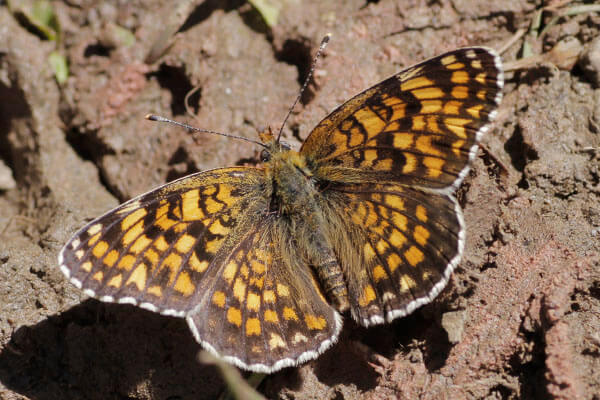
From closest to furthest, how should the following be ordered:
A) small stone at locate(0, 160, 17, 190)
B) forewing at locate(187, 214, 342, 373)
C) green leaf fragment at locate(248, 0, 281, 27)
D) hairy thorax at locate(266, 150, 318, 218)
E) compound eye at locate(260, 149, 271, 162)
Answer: forewing at locate(187, 214, 342, 373), hairy thorax at locate(266, 150, 318, 218), compound eye at locate(260, 149, 271, 162), green leaf fragment at locate(248, 0, 281, 27), small stone at locate(0, 160, 17, 190)

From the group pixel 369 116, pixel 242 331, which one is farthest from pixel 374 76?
pixel 242 331

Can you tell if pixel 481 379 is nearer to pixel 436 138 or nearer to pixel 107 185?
pixel 436 138

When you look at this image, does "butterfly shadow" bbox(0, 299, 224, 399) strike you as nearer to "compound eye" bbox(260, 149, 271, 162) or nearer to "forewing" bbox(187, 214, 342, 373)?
"forewing" bbox(187, 214, 342, 373)

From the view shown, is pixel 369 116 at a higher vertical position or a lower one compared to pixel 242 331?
higher

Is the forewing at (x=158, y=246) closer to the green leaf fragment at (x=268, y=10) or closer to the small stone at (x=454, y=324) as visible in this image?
the small stone at (x=454, y=324)

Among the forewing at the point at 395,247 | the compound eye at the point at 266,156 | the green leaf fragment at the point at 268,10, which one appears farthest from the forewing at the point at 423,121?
the green leaf fragment at the point at 268,10

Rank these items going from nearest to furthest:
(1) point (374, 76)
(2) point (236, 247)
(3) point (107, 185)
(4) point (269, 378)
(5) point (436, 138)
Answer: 1. (5) point (436, 138)
2. (2) point (236, 247)
3. (4) point (269, 378)
4. (1) point (374, 76)
5. (3) point (107, 185)

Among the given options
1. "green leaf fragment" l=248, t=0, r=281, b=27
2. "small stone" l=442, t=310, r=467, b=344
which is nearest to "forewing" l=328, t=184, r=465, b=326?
"small stone" l=442, t=310, r=467, b=344
